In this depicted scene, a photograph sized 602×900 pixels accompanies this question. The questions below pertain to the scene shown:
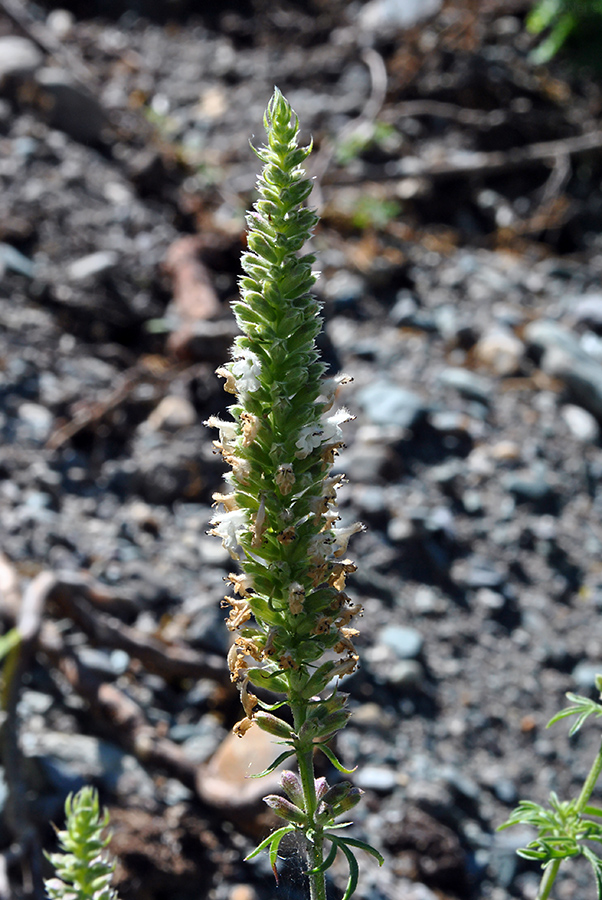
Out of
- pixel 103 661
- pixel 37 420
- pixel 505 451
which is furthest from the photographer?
pixel 505 451

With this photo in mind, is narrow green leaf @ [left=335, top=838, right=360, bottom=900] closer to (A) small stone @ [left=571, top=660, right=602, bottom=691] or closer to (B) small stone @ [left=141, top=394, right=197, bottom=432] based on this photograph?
(A) small stone @ [left=571, top=660, right=602, bottom=691]

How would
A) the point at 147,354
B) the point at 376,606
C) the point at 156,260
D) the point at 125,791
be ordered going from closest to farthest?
the point at 125,791
the point at 376,606
the point at 147,354
the point at 156,260

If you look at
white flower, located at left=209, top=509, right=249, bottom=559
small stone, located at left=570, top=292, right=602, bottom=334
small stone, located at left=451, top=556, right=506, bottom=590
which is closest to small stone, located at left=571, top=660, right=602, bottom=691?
small stone, located at left=451, top=556, right=506, bottom=590

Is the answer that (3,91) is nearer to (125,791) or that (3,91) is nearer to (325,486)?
(125,791)

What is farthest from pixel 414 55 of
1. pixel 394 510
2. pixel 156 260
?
pixel 394 510

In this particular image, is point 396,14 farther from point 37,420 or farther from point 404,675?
point 404,675

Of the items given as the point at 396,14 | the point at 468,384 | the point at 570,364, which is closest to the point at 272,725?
the point at 468,384

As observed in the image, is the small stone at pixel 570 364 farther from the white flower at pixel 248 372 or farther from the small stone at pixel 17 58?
the small stone at pixel 17 58
